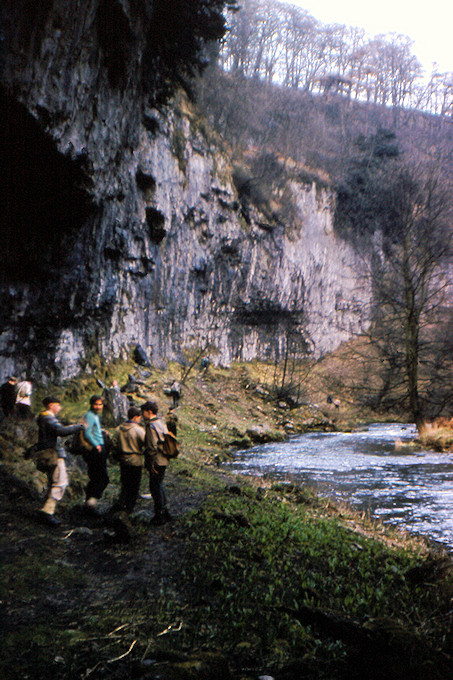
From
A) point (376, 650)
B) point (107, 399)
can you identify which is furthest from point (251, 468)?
point (376, 650)

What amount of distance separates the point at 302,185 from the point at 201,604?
43.4m

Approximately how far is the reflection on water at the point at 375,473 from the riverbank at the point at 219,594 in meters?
1.23

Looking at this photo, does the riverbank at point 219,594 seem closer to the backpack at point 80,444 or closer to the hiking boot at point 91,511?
the hiking boot at point 91,511

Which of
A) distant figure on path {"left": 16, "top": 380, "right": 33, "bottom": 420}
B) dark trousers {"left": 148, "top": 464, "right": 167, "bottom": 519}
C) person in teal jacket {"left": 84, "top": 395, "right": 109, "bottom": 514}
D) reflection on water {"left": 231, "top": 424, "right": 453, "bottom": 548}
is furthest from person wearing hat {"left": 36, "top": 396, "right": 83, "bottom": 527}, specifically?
distant figure on path {"left": 16, "top": 380, "right": 33, "bottom": 420}

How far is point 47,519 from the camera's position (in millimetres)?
6086

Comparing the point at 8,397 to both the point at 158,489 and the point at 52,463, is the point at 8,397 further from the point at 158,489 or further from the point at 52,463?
the point at 158,489

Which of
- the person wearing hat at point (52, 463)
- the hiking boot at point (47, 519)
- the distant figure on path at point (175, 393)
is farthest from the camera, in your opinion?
the distant figure on path at point (175, 393)

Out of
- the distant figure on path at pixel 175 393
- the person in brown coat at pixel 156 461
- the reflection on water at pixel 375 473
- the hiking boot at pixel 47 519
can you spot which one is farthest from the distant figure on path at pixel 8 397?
the distant figure on path at pixel 175 393

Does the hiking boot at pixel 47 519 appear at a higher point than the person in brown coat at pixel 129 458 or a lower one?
lower

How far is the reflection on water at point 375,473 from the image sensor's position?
27.2 ft

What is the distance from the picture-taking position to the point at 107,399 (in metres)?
14.6

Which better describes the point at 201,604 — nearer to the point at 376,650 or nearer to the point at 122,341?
the point at 376,650

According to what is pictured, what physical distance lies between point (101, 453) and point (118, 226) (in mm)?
15534

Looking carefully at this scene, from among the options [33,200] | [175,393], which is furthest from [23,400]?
[175,393]
